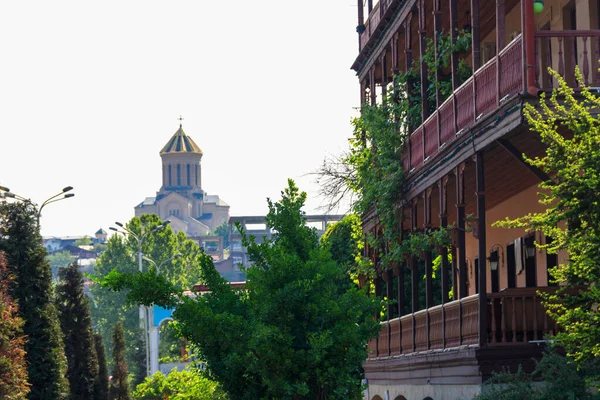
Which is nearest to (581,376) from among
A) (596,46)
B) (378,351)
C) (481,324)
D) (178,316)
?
(481,324)

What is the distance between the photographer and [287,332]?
1950cm

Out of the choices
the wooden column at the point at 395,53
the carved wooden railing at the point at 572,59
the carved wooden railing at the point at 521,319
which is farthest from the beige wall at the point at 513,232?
the carved wooden railing at the point at 572,59

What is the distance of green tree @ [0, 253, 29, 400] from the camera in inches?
1134

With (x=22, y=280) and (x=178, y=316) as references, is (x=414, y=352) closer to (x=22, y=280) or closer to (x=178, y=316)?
(x=178, y=316)

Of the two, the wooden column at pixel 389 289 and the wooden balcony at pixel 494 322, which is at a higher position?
the wooden column at pixel 389 289

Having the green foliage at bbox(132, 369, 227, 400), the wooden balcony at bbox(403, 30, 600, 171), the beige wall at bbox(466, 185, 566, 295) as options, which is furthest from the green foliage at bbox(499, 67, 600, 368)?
the green foliage at bbox(132, 369, 227, 400)

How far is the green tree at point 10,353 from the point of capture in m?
28.8

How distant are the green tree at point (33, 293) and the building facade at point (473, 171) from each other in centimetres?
771

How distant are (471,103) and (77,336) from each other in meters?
25.0

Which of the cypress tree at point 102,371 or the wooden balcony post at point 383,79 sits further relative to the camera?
the cypress tree at point 102,371

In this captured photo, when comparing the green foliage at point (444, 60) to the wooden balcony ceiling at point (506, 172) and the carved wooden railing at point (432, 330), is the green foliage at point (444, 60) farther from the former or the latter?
the carved wooden railing at point (432, 330)

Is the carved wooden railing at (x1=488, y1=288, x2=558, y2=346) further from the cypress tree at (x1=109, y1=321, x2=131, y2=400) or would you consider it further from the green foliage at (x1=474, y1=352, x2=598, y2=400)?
the cypress tree at (x1=109, y1=321, x2=131, y2=400)

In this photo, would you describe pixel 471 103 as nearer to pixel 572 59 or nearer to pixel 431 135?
pixel 572 59

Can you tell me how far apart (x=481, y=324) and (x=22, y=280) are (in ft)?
54.4
